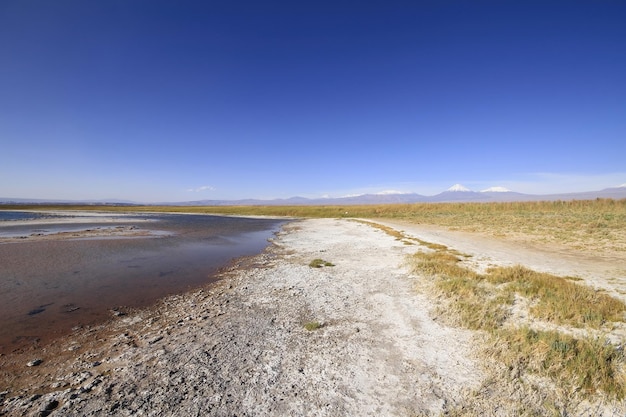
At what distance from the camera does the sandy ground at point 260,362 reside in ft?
17.8

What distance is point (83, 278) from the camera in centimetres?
1522

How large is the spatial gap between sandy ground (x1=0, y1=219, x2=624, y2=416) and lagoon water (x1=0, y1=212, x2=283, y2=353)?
4.55 ft

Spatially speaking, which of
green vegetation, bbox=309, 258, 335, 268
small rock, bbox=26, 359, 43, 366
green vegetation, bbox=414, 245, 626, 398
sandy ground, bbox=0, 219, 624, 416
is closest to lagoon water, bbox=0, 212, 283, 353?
small rock, bbox=26, 359, 43, 366

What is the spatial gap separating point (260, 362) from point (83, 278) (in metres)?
14.1

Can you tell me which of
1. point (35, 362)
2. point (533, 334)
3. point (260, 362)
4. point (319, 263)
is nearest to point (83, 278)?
point (35, 362)

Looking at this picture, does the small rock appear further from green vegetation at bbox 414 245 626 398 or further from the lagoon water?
green vegetation at bbox 414 245 626 398

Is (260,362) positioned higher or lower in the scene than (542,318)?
lower

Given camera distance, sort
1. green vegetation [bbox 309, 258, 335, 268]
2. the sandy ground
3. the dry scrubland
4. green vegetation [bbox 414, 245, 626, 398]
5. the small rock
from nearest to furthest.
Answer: the dry scrubland
the sandy ground
green vegetation [bbox 414, 245, 626, 398]
the small rock
green vegetation [bbox 309, 258, 335, 268]

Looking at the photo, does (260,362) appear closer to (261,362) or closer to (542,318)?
(261,362)

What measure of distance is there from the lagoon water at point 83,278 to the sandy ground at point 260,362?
1.39 metres

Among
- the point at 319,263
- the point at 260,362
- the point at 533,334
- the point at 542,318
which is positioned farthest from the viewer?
the point at 319,263

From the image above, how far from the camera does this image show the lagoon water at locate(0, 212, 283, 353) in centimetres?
979

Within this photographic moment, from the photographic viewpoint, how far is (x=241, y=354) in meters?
7.26

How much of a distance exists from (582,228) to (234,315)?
38.6 meters
